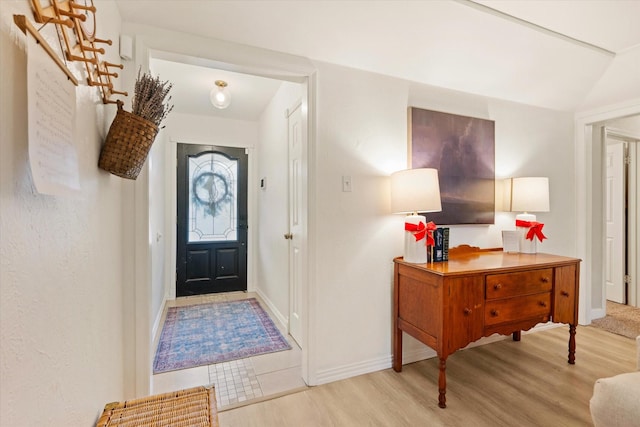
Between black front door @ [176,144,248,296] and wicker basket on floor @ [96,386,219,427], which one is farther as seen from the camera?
black front door @ [176,144,248,296]

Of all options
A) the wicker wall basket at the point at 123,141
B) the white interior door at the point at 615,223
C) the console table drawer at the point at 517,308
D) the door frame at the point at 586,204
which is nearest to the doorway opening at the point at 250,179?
the console table drawer at the point at 517,308

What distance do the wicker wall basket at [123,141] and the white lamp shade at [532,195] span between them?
2.75 m

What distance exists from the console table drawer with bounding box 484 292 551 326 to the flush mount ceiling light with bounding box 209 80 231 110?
278 centimetres

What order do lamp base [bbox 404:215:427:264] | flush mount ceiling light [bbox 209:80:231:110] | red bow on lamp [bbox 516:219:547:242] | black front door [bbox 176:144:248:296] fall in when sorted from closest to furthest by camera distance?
lamp base [bbox 404:215:427:264] → red bow on lamp [bbox 516:219:547:242] → flush mount ceiling light [bbox 209:80:231:110] → black front door [bbox 176:144:248:296]

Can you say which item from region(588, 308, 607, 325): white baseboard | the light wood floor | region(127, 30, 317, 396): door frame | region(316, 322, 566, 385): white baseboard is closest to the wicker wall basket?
region(127, 30, 317, 396): door frame

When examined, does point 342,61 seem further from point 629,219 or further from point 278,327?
point 629,219

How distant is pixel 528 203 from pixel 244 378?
262 centimetres

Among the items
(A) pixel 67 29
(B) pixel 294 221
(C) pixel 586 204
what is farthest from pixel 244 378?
(C) pixel 586 204

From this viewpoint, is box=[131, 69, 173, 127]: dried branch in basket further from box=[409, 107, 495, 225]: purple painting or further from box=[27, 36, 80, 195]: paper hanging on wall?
box=[409, 107, 495, 225]: purple painting

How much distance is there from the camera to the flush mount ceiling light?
9.48 ft

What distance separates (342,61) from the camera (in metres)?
2.08

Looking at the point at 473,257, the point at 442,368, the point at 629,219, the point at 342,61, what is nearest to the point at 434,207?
the point at 473,257

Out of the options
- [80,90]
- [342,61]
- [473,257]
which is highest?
[342,61]

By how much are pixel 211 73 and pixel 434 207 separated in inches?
89.6
